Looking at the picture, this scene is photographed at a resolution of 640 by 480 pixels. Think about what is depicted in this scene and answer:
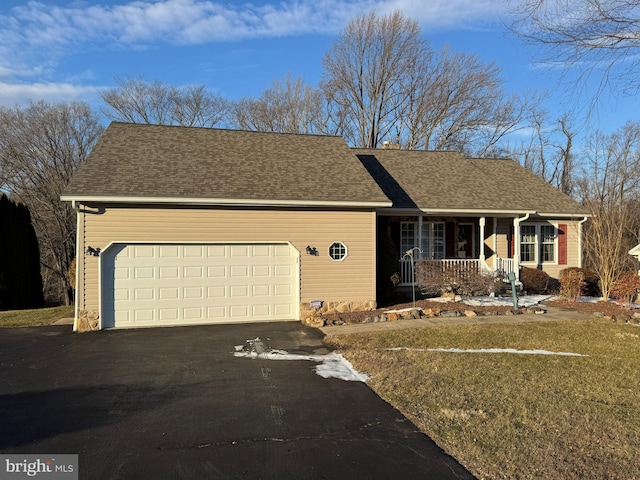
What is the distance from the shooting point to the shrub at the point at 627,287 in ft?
40.1

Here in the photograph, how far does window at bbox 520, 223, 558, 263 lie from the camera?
16656 mm

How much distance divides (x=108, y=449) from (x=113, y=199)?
7455mm

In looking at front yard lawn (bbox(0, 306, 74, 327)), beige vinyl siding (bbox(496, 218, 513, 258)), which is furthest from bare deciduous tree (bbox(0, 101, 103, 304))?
beige vinyl siding (bbox(496, 218, 513, 258))

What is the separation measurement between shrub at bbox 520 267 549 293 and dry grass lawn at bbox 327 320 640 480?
5869 millimetres

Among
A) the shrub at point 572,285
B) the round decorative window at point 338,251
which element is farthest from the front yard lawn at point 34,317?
the shrub at point 572,285

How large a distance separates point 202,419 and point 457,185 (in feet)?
43.8

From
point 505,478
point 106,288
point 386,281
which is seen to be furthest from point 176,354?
point 386,281

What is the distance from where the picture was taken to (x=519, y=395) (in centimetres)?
561

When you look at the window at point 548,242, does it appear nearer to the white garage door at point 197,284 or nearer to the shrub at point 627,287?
the shrub at point 627,287

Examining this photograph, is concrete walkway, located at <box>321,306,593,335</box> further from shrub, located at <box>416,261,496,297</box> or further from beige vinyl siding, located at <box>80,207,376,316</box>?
shrub, located at <box>416,261,496,297</box>

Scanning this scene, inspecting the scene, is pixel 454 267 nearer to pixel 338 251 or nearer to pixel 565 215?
pixel 338 251

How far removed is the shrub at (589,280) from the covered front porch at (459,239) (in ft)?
6.85

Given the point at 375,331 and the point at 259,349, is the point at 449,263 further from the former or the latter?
the point at 259,349

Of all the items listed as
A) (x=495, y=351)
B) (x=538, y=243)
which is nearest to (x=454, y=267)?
(x=538, y=243)
